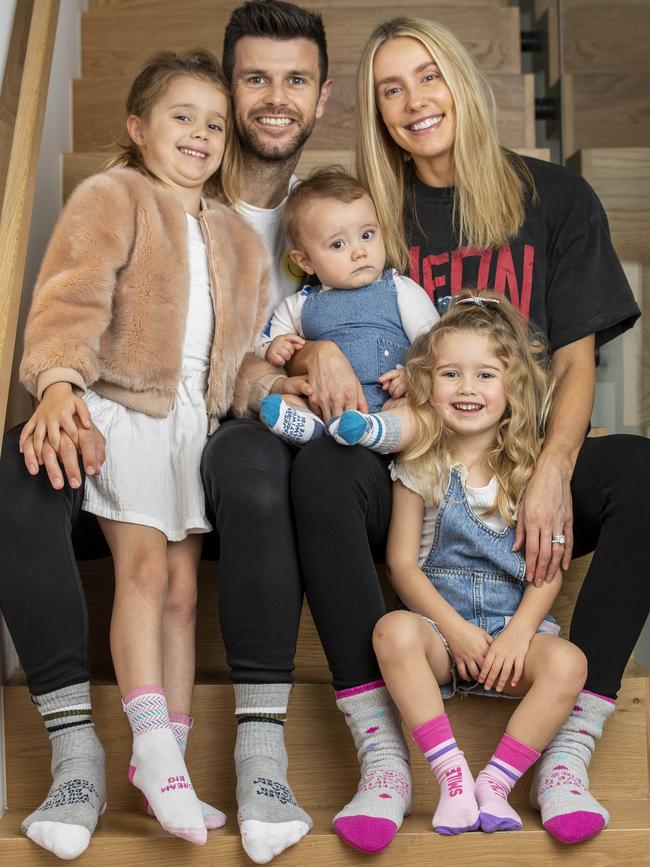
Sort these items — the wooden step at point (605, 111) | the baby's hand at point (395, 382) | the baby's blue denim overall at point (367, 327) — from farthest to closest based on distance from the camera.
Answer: the wooden step at point (605, 111) → the baby's blue denim overall at point (367, 327) → the baby's hand at point (395, 382)

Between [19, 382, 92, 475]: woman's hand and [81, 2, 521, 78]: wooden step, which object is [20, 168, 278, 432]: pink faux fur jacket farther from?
[81, 2, 521, 78]: wooden step

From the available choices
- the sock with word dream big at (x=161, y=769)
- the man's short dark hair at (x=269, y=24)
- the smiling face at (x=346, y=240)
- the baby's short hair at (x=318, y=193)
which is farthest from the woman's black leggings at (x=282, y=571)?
the man's short dark hair at (x=269, y=24)

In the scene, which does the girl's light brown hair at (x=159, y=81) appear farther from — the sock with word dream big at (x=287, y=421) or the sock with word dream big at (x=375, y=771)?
the sock with word dream big at (x=375, y=771)

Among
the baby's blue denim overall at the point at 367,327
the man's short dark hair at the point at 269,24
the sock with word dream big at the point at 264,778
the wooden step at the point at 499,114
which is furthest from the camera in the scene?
the wooden step at the point at 499,114

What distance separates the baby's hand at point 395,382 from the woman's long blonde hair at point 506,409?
0.12 feet

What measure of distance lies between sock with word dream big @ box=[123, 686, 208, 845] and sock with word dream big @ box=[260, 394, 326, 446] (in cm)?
43

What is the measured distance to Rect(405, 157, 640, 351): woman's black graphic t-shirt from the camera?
185cm

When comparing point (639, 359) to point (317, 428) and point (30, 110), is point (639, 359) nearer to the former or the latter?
point (317, 428)

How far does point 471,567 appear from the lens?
162 cm

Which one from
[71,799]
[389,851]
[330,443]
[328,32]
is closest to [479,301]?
[330,443]

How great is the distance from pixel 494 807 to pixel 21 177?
1160mm

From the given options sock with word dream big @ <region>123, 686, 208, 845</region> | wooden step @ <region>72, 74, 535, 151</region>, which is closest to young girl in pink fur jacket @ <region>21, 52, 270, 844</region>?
sock with word dream big @ <region>123, 686, 208, 845</region>

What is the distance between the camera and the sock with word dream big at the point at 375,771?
135 centimetres

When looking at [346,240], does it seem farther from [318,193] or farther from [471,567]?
[471,567]
